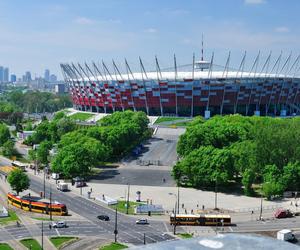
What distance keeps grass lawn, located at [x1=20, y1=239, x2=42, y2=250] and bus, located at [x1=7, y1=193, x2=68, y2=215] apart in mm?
9385

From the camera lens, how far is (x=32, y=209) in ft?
186

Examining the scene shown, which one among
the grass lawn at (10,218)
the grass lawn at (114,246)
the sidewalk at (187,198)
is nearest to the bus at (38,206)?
the grass lawn at (10,218)

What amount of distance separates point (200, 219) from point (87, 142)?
3535 cm

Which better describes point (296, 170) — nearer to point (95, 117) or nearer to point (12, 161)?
point (12, 161)

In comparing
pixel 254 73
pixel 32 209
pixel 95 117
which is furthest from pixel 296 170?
pixel 95 117

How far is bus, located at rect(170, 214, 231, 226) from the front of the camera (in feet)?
167

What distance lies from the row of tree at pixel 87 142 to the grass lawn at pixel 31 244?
90.3ft

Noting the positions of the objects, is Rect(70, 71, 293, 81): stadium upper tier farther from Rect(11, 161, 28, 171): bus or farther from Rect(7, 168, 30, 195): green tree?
Rect(7, 168, 30, 195): green tree

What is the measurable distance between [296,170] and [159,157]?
3374 centimetres

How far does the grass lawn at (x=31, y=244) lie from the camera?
1700 inches

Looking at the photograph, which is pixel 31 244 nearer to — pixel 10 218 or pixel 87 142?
pixel 10 218

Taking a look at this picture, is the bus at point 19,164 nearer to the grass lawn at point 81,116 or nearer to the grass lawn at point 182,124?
the grass lawn at point 182,124

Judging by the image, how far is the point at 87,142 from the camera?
81625 millimetres

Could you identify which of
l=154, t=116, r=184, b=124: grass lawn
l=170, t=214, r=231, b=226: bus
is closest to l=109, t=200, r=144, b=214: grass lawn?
l=170, t=214, r=231, b=226: bus
